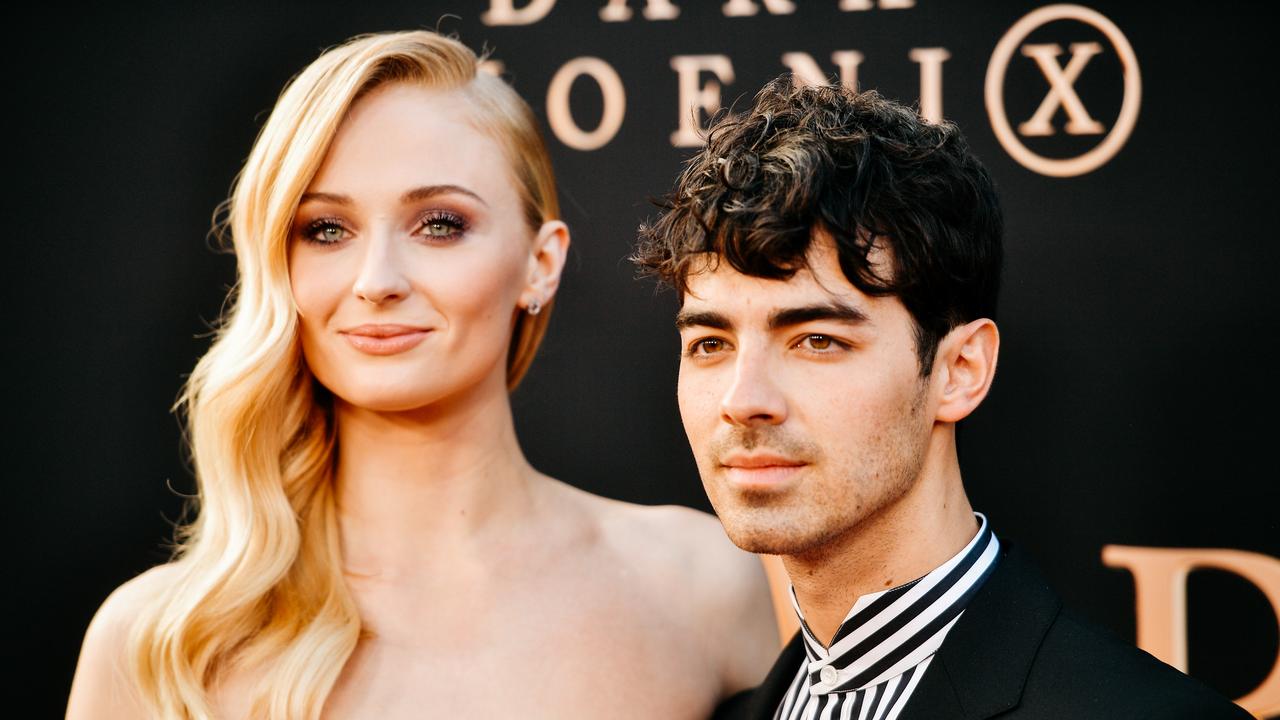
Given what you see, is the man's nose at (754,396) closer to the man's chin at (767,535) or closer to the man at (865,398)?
the man at (865,398)

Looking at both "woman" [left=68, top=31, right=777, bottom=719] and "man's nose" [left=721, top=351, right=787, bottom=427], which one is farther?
"woman" [left=68, top=31, right=777, bottom=719]

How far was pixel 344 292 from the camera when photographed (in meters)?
2.89

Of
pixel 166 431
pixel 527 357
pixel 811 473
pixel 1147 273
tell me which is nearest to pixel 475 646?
pixel 527 357

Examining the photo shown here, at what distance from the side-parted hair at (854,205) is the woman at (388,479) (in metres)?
0.71

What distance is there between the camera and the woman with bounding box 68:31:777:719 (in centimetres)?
283

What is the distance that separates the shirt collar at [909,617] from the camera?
2260mm

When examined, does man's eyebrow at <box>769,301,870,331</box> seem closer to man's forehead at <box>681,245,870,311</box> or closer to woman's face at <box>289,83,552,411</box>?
man's forehead at <box>681,245,870,311</box>

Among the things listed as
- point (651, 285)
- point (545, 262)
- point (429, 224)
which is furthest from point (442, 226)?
point (651, 285)

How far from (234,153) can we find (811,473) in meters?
2.29

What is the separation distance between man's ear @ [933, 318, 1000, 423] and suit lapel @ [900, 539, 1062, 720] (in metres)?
0.29

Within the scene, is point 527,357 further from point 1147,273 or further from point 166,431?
point 1147,273

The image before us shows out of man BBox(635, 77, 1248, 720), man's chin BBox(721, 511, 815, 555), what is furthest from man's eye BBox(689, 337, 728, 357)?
man's chin BBox(721, 511, 815, 555)

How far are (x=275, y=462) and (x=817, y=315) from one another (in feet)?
4.59

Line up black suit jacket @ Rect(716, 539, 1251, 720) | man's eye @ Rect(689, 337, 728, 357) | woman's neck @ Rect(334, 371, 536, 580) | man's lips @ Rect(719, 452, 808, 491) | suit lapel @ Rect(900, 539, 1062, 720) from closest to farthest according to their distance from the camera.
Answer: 1. black suit jacket @ Rect(716, 539, 1251, 720)
2. suit lapel @ Rect(900, 539, 1062, 720)
3. man's lips @ Rect(719, 452, 808, 491)
4. man's eye @ Rect(689, 337, 728, 357)
5. woman's neck @ Rect(334, 371, 536, 580)
